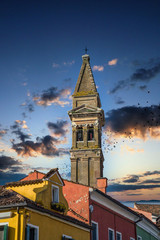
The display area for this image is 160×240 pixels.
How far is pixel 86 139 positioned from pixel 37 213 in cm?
3328

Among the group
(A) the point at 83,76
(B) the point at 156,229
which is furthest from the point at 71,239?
(A) the point at 83,76

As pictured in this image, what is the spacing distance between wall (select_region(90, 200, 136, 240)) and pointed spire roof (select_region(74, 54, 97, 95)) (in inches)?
1060

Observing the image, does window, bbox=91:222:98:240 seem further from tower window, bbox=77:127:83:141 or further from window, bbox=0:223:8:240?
tower window, bbox=77:127:83:141

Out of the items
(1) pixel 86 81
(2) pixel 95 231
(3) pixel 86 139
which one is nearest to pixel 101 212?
(2) pixel 95 231

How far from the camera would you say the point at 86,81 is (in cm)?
5275

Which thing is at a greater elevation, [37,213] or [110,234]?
[110,234]

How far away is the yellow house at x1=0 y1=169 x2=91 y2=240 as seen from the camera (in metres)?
13.5

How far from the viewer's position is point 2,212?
45.4 ft

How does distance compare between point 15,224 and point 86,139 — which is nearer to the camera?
point 15,224

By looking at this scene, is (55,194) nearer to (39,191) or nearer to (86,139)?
(39,191)

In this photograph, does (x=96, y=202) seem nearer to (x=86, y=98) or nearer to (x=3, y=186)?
(x=3, y=186)

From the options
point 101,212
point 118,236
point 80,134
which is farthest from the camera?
point 80,134

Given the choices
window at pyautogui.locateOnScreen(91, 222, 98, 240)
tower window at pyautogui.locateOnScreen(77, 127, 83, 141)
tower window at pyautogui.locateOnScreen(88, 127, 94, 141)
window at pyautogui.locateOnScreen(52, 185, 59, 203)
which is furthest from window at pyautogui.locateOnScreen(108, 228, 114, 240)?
tower window at pyautogui.locateOnScreen(77, 127, 83, 141)

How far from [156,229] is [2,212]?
21.8 metres
